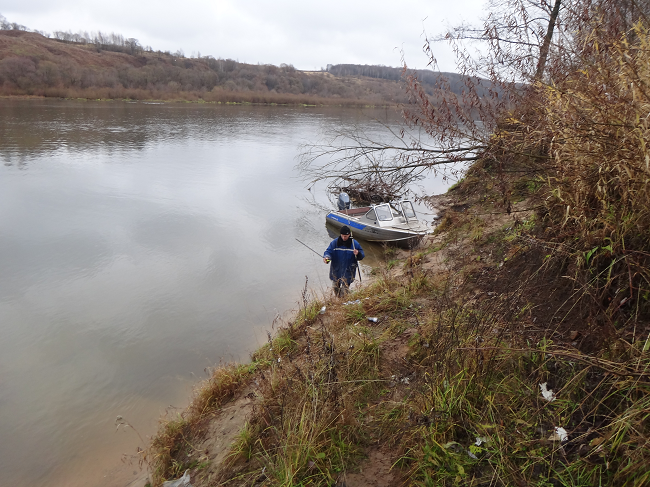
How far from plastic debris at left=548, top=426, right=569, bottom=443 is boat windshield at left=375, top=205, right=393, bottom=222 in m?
11.7

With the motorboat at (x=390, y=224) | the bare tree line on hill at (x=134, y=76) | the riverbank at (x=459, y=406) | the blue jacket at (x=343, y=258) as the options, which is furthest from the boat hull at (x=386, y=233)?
the bare tree line on hill at (x=134, y=76)

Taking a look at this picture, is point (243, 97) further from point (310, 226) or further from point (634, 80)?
point (634, 80)

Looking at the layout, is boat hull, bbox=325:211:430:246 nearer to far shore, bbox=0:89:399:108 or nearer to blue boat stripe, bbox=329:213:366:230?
blue boat stripe, bbox=329:213:366:230

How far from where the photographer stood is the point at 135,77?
74.8 m

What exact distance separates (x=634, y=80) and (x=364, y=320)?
373 centimetres

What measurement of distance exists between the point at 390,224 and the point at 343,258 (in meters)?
6.92

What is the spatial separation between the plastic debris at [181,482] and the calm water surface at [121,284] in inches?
57.4

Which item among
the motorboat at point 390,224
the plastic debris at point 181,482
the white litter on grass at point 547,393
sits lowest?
the plastic debris at point 181,482

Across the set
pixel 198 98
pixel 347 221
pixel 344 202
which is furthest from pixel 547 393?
pixel 198 98

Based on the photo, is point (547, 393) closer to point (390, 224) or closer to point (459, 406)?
point (459, 406)

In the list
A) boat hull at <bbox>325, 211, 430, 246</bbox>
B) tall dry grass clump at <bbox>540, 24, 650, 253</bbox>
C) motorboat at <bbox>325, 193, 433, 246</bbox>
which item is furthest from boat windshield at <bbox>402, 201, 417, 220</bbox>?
tall dry grass clump at <bbox>540, 24, 650, 253</bbox>

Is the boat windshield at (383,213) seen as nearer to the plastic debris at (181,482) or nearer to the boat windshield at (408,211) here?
the boat windshield at (408,211)

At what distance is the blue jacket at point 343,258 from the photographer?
722 centimetres

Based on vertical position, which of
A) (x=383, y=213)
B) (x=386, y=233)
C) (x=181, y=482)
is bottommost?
(x=181, y=482)
